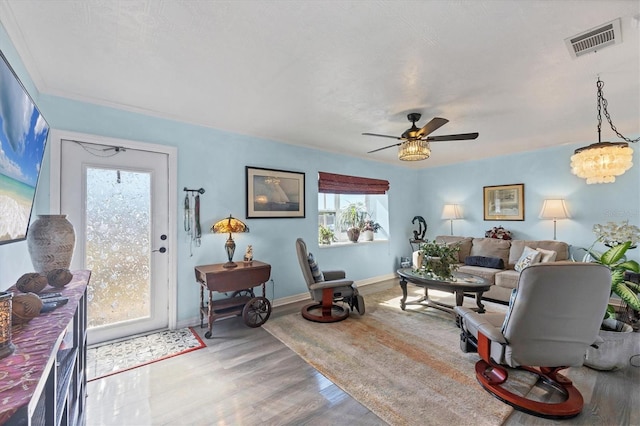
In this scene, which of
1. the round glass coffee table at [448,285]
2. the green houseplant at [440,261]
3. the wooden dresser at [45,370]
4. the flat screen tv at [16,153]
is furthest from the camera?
the green houseplant at [440,261]

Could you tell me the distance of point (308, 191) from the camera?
4195mm

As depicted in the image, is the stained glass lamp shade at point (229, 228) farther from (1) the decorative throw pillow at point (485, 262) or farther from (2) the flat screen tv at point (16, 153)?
(1) the decorative throw pillow at point (485, 262)

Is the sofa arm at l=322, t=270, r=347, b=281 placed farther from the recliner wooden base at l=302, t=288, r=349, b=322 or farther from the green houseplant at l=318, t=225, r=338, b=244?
the green houseplant at l=318, t=225, r=338, b=244

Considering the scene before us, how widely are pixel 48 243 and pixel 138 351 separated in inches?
60.0

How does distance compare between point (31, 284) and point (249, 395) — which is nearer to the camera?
point (31, 284)

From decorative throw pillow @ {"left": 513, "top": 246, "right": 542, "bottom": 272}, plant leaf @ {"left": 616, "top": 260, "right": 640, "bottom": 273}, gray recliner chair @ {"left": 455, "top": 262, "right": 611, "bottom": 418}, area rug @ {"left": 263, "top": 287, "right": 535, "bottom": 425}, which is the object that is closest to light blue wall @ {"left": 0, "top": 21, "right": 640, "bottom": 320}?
decorative throw pillow @ {"left": 513, "top": 246, "right": 542, "bottom": 272}

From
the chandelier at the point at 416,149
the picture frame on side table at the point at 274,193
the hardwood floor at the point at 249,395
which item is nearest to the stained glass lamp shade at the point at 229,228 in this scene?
the picture frame on side table at the point at 274,193

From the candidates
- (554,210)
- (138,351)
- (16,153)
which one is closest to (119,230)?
(138,351)

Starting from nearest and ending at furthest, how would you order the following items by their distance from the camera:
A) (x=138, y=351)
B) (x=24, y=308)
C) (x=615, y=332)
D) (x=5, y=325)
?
1. (x=5, y=325)
2. (x=24, y=308)
3. (x=615, y=332)
4. (x=138, y=351)

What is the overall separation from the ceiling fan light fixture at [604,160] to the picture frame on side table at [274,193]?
9.99 ft

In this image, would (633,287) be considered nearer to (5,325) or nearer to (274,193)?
(274,193)

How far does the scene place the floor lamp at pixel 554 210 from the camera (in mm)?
3979

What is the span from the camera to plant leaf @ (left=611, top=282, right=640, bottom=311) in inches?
84.7

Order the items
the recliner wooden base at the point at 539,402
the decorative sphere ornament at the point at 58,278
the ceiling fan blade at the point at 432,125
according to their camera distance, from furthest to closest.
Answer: the ceiling fan blade at the point at 432,125
the recliner wooden base at the point at 539,402
the decorative sphere ornament at the point at 58,278
